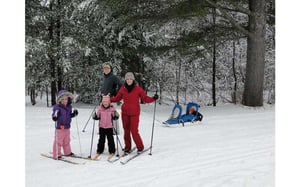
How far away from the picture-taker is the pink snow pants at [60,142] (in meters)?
5.83

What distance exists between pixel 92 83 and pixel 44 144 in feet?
36.9

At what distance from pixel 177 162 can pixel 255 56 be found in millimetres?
8756

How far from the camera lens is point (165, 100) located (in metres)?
26.1

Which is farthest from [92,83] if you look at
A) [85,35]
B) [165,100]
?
[165,100]

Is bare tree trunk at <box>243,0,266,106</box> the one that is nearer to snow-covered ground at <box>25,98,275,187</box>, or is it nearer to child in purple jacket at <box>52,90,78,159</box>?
snow-covered ground at <box>25,98,275,187</box>

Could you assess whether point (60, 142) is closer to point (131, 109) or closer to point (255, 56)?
point (131, 109)

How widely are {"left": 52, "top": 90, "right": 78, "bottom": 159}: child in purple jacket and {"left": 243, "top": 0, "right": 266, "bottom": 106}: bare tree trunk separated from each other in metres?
9.03

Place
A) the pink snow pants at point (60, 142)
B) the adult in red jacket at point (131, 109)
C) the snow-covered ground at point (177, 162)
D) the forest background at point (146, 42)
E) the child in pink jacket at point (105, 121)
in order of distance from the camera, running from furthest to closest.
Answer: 1. the forest background at point (146, 42)
2. the adult in red jacket at point (131, 109)
3. the child in pink jacket at point (105, 121)
4. the pink snow pants at point (60, 142)
5. the snow-covered ground at point (177, 162)

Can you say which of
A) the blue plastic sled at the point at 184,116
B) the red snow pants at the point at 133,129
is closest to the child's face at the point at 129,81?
the red snow pants at the point at 133,129

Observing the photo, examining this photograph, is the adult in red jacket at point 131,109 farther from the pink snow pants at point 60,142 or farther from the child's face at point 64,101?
the pink snow pants at point 60,142

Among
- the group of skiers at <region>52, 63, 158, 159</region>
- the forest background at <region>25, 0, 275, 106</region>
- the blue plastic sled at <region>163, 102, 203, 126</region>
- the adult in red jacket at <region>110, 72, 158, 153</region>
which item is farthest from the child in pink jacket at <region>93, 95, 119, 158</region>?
the forest background at <region>25, 0, 275, 106</region>

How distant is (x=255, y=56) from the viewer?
1290 cm

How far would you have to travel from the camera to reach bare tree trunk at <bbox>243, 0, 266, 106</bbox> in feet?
41.1

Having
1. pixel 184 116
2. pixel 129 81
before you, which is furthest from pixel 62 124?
pixel 184 116
